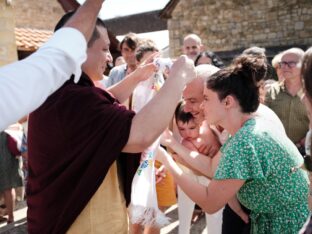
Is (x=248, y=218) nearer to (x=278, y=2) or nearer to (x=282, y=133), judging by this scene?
(x=282, y=133)

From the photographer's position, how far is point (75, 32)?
107 centimetres

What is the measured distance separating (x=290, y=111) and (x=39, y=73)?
4.03 m

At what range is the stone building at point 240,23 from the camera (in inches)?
529

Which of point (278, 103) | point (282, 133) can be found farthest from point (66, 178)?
point (278, 103)

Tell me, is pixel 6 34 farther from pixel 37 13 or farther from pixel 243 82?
pixel 243 82

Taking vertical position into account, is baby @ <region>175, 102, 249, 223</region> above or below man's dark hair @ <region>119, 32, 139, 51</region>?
below

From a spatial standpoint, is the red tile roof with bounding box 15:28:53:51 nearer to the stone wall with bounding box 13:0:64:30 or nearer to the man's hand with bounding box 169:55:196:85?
the stone wall with bounding box 13:0:64:30

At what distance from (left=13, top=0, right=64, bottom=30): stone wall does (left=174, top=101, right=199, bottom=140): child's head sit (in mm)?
12235

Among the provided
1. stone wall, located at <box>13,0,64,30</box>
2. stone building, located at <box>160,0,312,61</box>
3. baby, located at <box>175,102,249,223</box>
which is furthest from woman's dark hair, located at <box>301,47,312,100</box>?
stone wall, located at <box>13,0,64,30</box>

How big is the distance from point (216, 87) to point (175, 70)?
46 centimetres

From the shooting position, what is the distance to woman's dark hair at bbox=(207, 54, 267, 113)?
217 centimetres

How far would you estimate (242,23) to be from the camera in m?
14.4

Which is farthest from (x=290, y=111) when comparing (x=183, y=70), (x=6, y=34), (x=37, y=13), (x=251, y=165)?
(x=37, y=13)

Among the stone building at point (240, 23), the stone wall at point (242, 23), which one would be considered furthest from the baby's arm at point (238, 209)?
the stone wall at point (242, 23)
